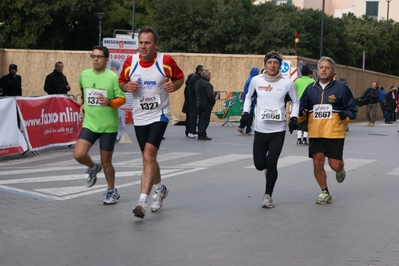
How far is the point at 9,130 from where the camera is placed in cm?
1523

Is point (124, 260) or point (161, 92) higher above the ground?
point (161, 92)

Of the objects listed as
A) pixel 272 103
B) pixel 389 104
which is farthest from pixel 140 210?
pixel 389 104

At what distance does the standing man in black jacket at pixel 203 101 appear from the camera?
66.6 ft

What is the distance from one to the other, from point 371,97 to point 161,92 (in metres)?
25.4

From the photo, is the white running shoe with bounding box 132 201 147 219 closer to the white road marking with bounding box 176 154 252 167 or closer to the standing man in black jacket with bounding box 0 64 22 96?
the white road marking with bounding box 176 154 252 167

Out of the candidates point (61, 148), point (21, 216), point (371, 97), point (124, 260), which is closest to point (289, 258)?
point (124, 260)

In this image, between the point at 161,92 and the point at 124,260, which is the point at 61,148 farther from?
the point at 124,260

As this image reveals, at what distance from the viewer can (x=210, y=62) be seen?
30922 mm

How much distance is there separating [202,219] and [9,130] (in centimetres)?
725

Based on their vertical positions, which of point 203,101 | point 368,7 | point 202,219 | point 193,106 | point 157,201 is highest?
point 368,7

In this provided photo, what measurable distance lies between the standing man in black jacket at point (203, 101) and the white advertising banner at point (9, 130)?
582 centimetres

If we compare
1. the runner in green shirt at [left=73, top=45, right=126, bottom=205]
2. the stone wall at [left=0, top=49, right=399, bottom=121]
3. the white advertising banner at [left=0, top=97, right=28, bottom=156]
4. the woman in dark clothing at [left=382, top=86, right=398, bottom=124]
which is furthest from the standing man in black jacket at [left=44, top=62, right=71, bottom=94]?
the woman in dark clothing at [left=382, top=86, right=398, bottom=124]

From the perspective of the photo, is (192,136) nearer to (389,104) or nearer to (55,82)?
(55,82)

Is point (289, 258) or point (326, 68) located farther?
point (326, 68)
